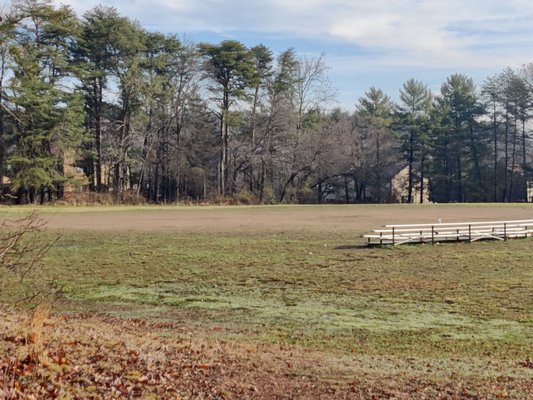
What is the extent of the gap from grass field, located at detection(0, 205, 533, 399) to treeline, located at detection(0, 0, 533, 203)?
24461 millimetres

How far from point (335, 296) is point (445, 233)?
44.2 feet

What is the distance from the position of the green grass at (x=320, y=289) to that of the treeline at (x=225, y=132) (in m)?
27.6

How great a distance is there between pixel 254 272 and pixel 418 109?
59.8 m

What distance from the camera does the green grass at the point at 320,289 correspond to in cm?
1191

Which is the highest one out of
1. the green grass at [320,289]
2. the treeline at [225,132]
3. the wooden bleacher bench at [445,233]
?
the treeline at [225,132]

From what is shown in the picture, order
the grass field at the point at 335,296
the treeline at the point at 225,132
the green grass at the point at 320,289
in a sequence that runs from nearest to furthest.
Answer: the grass field at the point at 335,296
the green grass at the point at 320,289
the treeline at the point at 225,132

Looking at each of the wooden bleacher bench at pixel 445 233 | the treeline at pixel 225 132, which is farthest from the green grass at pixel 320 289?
the treeline at pixel 225 132

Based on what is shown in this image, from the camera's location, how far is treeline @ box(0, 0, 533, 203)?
53.2 m

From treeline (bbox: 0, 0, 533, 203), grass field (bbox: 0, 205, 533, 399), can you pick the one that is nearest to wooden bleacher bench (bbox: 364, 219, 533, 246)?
grass field (bbox: 0, 205, 533, 399)

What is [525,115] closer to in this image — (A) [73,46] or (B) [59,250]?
(A) [73,46]

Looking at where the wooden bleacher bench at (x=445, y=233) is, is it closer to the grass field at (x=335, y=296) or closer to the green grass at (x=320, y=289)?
the grass field at (x=335, y=296)

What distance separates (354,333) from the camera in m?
12.1

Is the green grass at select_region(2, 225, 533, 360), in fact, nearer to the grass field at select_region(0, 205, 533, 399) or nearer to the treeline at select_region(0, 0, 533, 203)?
the grass field at select_region(0, 205, 533, 399)

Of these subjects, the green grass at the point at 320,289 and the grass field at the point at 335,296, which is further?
the green grass at the point at 320,289
